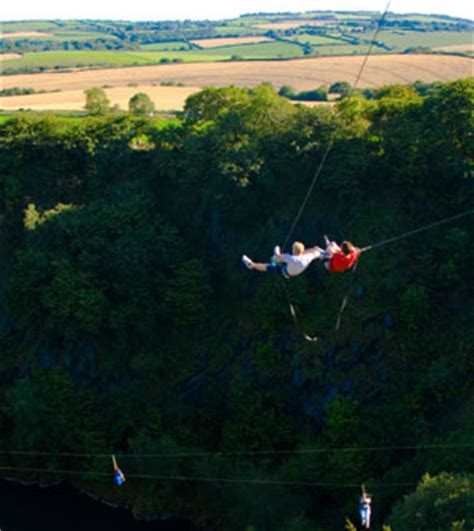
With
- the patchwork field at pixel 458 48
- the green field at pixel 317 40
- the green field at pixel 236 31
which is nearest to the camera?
the patchwork field at pixel 458 48

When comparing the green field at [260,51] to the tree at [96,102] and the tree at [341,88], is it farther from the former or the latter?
the tree at [96,102]

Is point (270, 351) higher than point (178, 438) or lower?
higher

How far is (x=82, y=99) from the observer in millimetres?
60562

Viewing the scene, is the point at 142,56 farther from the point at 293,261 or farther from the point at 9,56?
the point at 293,261

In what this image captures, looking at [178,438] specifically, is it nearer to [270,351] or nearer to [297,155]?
[270,351]

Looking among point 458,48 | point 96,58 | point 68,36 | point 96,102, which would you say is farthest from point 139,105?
point 68,36

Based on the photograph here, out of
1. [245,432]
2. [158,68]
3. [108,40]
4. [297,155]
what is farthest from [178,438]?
[108,40]

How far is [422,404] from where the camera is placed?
26.1 metres

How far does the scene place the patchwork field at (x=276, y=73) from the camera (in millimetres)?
58844

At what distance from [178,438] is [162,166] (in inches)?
554

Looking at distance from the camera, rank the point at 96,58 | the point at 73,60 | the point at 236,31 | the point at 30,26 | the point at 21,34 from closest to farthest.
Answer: the point at 73,60
the point at 96,58
the point at 236,31
the point at 21,34
the point at 30,26

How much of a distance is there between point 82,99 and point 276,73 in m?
19.8

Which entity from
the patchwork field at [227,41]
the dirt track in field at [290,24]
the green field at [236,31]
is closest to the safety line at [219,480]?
the patchwork field at [227,41]

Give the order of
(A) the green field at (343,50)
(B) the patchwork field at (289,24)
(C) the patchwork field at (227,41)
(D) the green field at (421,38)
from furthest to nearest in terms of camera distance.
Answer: (B) the patchwork field at (289,24), (C) the patchwork field at (227,41), (A) the green field at (343,50), (D) the green field at (421,38)
